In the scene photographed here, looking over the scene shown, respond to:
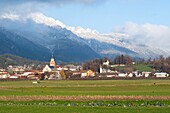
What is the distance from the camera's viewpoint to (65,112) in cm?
3353

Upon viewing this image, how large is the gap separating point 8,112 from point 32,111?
7.33 feet

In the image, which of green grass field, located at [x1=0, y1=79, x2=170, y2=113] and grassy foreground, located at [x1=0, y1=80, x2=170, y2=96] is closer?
green grass field, located at [x1=0, y1=79, x2=170, y2=113]

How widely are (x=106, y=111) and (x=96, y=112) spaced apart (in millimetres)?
1260

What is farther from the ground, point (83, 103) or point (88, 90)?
point (88, 90)

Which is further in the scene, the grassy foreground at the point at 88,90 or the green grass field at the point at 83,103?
the grassy foreground at the point at 88,90

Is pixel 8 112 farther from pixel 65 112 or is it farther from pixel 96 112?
pixel 96 112

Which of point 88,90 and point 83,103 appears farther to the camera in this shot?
point 88,90

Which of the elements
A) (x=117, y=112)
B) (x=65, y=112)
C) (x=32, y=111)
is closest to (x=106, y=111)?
(x=117, y=112)

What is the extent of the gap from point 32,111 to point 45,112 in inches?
52.8

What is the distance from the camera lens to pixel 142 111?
34.4 metres

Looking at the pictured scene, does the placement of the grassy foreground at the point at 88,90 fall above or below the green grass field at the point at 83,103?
above

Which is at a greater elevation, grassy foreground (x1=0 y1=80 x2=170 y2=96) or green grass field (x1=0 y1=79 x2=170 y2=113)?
grassy foreground (x1=0 y1=80 x2=170 y2=96)

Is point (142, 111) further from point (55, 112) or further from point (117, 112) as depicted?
point (55, 112)

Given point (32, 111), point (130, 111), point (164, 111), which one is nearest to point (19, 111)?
point (32, 111)
